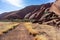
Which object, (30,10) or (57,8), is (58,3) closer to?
(57,8)

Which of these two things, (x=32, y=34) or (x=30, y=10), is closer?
(x=32, y=34)

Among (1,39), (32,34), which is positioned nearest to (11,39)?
(1,39)

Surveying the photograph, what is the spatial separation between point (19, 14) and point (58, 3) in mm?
35970

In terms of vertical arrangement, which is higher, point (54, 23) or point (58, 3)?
point (58, 3)

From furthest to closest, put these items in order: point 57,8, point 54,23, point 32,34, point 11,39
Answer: point 57,8
point 54,23
point 32,34
point 11,39

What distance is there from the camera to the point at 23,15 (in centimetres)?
8412

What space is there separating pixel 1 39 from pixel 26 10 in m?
68.8

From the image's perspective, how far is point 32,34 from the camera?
71.6 feet

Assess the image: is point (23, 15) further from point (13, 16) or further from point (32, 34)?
point (32, 34)

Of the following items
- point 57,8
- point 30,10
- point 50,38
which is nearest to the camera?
point 50,38

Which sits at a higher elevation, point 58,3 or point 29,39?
point 58,3

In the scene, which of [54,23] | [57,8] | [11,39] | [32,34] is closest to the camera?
[11,39]

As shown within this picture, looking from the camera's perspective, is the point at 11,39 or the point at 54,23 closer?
the point at 11,39

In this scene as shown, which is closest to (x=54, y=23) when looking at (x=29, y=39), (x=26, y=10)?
(x=29, y=39)
